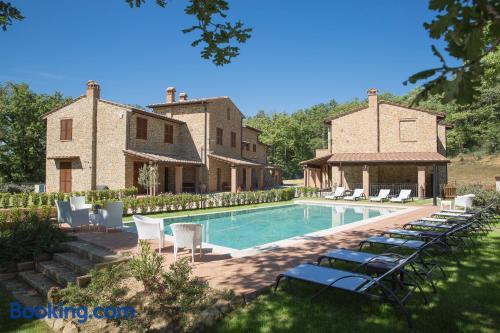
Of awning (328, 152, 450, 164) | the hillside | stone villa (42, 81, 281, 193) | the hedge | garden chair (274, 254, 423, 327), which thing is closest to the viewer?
garden chair (274, 254, 423, 327)

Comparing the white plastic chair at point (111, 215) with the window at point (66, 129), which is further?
the window at point (66, 129)

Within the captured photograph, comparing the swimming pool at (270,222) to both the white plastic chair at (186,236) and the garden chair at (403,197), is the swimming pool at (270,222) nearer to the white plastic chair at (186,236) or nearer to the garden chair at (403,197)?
the garden chair at (403,197)

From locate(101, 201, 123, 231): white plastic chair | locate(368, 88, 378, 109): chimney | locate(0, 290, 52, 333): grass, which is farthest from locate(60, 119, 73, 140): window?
locate(368, 88, 378, 109): chimney

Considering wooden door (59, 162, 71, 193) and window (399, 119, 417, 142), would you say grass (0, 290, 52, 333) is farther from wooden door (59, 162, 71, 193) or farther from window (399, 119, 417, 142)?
window (399, 119, 417, 142)

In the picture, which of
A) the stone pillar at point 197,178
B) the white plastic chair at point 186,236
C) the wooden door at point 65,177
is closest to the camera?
the white plastic chair at point 186,236

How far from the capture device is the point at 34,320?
189 inches

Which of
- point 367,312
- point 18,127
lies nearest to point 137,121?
point 18,127

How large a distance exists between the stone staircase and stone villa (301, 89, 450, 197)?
20.5m

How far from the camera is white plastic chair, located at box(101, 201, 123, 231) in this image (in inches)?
380

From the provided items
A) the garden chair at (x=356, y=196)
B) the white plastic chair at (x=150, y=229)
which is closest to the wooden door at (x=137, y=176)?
the garden chair at (x=356, y=196)

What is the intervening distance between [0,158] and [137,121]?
1741cm

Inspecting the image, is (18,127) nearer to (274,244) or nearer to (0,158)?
(0,158)

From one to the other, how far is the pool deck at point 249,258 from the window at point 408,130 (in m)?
17.8

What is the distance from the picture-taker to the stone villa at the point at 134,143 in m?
22.7
